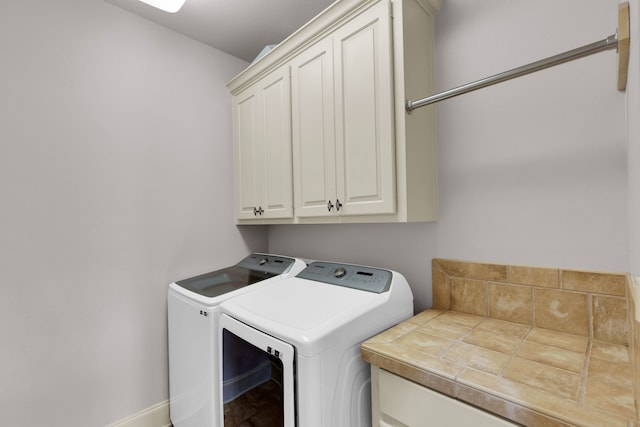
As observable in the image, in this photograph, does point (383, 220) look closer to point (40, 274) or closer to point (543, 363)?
point (543, 363)

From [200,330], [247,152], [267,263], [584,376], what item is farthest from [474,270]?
[247,152]

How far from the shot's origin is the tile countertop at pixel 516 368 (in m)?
0.68

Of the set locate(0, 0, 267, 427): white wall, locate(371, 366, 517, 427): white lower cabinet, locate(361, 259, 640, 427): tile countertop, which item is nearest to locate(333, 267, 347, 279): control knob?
locate(361, 259, 640, 427): tile countertop

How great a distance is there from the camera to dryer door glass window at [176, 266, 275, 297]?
1.58m

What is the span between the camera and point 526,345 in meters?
1.00

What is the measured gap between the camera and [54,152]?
1486 millimetres

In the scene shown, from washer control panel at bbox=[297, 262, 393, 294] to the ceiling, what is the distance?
156cm

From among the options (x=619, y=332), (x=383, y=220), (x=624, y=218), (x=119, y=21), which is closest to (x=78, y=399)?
(x=383, y=220)

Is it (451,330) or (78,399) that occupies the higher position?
(451,330)

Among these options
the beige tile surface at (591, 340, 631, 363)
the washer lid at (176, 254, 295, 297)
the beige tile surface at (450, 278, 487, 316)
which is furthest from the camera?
the washer lid at (176, 254, 295, 297)

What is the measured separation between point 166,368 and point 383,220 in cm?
170

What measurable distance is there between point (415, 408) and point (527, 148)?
3.52 feet

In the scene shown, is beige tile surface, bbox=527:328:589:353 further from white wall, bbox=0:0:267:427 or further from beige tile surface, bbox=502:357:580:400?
white wall, bbox=0:0:267:427

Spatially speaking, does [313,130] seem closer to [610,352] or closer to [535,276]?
[535,276]
